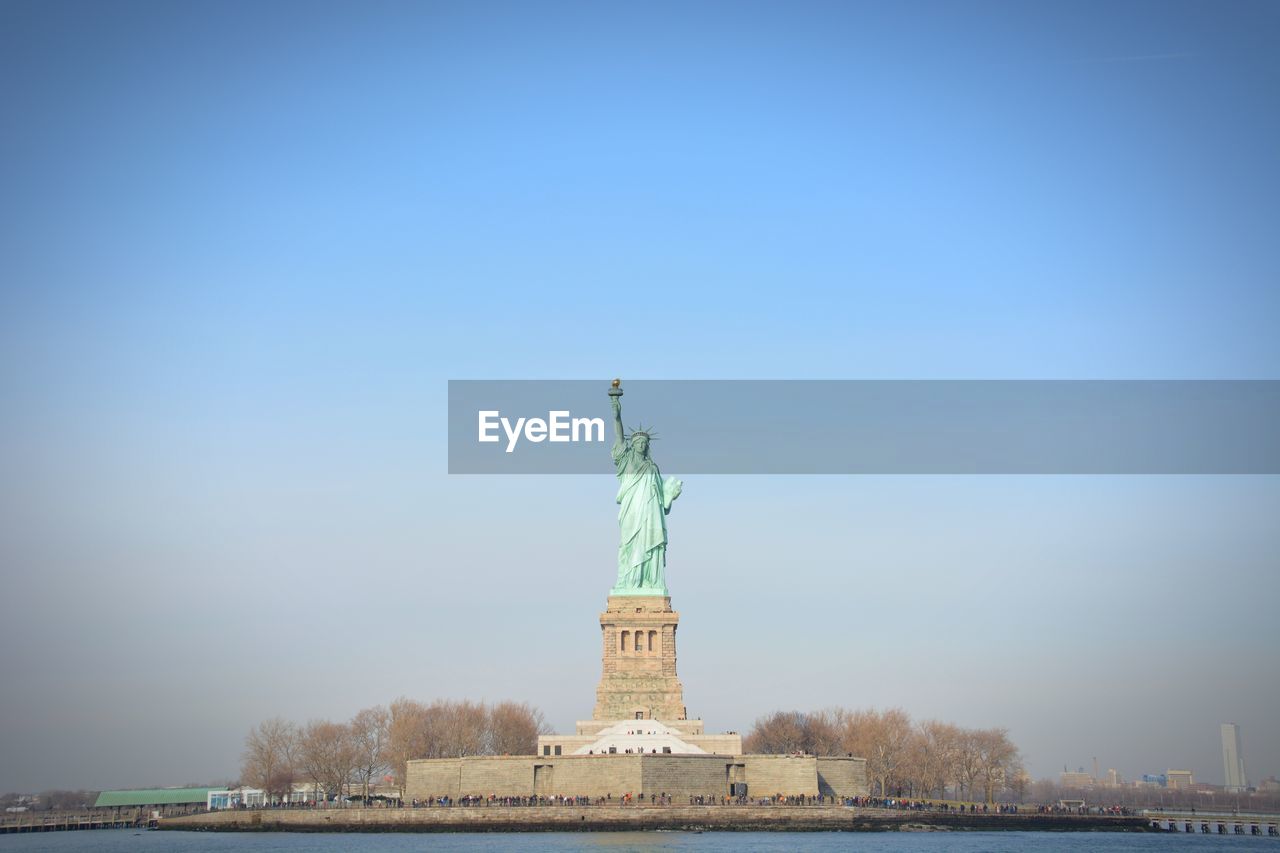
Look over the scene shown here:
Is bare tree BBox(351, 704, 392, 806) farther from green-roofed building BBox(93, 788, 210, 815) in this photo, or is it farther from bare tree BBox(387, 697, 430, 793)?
green-roofed building BBox(93, 788, 210, 815)

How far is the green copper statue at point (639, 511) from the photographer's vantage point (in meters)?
65.0

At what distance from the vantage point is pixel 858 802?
188 feet

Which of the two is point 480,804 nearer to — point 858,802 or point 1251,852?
point 858,802

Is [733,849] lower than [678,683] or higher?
lower

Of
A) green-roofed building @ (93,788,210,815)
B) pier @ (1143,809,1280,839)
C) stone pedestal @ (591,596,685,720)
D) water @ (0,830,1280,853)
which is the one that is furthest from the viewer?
green-roofed building @ (93,788,210,815)

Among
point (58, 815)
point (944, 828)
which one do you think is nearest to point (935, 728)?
point (944, 828)

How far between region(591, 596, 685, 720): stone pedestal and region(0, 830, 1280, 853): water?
9.41 metres

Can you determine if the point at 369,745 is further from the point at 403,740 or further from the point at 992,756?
the point at 992,756

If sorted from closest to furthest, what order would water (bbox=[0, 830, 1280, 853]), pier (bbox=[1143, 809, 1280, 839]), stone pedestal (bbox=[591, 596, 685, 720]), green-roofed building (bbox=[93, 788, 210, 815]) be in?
1. water (bbox=[0, 830, 1280, 853])
2. stone pedestal (bbox=[591, 596, 685, 720])
3. pier (bbox=[1143, 809, 1280, 839])
4. green-roofed building (bbox=[93, 788, 210, 815])

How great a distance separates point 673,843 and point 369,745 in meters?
29.8

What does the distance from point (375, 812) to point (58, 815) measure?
135 ft

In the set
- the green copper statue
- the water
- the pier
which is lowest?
the pier

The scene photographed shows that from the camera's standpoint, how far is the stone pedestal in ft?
202

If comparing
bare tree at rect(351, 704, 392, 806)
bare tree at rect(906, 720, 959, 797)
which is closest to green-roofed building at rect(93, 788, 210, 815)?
bare tree at rect(351, 704, 392, 806)
